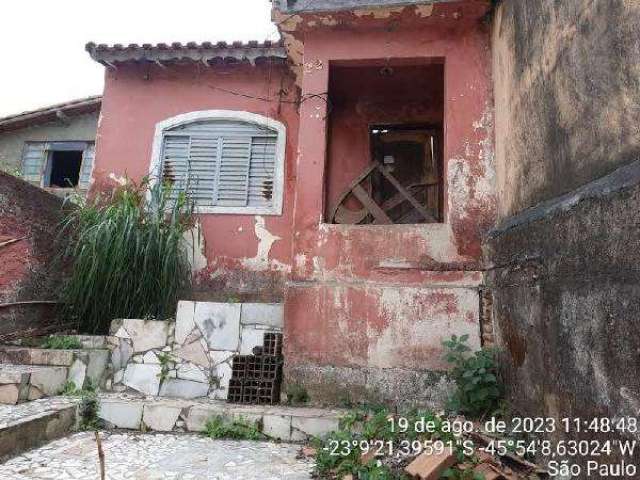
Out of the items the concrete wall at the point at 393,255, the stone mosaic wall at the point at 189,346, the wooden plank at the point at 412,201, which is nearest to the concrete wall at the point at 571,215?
the concrete wall at the point at 393,255

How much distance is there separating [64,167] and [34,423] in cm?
962

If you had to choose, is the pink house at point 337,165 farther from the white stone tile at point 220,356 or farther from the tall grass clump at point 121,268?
the tall grass clump at point 121,268

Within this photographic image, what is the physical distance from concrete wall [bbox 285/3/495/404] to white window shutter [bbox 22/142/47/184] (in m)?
8.57

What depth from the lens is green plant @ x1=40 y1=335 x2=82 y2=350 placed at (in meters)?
4.69

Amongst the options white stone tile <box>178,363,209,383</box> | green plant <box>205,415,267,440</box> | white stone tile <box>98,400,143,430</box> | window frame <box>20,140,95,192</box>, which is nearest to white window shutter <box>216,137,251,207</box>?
white stone tile <box>178,363,209,383</box>

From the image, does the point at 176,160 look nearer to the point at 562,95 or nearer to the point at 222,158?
the point at 222,158

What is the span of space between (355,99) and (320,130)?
6.23 feet

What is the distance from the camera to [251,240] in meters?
6.28

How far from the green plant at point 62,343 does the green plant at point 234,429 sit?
1819 millimetres

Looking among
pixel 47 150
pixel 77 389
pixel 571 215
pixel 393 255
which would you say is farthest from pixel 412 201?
pixel 47 150

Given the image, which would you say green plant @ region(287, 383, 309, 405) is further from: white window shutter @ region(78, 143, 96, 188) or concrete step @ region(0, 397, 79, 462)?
white window shutter @ region(78, 143, 96, 188)

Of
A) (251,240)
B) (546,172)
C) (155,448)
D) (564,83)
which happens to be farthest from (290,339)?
(564,83)

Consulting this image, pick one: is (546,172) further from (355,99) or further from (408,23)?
(355,99)

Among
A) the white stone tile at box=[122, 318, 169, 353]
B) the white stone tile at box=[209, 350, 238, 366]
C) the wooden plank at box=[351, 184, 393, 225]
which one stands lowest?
the white stone tile at box=[209, 350, 238, 366]
